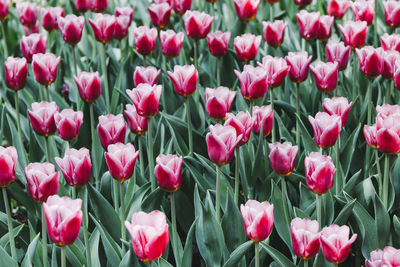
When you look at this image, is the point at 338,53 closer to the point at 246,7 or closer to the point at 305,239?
the point at 246,7

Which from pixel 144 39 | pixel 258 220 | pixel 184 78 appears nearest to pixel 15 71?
pixel 144 39

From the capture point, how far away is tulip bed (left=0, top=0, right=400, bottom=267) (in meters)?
1.96

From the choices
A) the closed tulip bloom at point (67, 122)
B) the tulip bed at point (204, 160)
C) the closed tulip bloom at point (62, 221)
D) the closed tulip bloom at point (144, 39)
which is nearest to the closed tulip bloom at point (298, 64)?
the tulip bed at point (204, 160)

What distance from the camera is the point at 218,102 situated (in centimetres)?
242

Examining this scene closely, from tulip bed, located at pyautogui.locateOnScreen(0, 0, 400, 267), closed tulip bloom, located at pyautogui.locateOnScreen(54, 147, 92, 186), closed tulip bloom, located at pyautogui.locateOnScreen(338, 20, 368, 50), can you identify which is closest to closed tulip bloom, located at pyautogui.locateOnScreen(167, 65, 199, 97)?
tulip bed, located at pyautogui.locateOnScreen(0, 0, 400, 267)

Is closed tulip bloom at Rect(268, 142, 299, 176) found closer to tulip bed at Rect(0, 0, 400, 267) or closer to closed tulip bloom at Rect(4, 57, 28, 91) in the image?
tulip bed at Rect(0, 0, 400, 267)

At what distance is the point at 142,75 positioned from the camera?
2.66 metres

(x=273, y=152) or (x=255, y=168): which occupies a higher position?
(x=273, y=152)

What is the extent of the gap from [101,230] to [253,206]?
53 cm

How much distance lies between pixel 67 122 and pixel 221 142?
2.20ft

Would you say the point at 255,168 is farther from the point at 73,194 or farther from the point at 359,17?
the point at 359,17

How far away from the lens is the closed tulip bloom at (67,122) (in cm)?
235

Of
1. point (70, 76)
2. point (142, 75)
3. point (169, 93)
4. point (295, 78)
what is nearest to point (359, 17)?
point (295, 78)

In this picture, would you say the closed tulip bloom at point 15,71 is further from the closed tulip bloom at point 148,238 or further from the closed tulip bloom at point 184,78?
the closed tulip bloom at point 148,238
